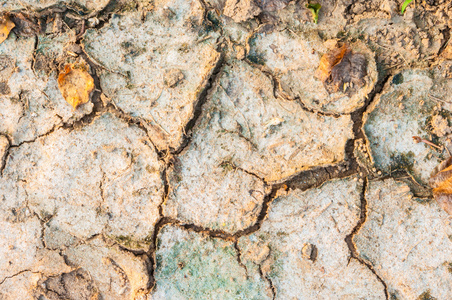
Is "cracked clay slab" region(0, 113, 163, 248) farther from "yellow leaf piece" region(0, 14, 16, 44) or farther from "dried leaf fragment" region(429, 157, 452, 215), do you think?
"dried leaf fragment" region(429, 157, 452, 215)

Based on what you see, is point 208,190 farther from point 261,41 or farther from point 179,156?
point 261,41

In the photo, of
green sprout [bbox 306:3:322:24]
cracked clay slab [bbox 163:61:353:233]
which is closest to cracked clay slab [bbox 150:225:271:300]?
cracked clay slab [bbox 163:61:353:233]

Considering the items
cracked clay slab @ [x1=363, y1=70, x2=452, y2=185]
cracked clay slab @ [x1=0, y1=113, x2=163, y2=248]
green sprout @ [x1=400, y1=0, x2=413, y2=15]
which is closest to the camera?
green sprout @ [x1=400, y1=0, x2=413, y2=15]

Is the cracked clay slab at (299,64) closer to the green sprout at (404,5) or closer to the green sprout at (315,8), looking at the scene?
the green sprout at (315,8)

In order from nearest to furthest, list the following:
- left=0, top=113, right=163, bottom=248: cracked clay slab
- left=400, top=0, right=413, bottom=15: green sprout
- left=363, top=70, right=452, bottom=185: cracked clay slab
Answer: left=400, top=0, right=413, bottom=15: green sprout, left=363, top=70, right=452, bottom=185: cracked clay slab, left=0, top=113, right=163, bottom=248: cracked clay slab

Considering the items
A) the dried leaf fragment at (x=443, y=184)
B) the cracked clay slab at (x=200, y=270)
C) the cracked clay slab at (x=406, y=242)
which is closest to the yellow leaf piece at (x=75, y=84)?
the cracked clay slab at (x=200, y=270)

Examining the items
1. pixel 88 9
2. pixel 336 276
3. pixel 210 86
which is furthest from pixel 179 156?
pixel 336 276
